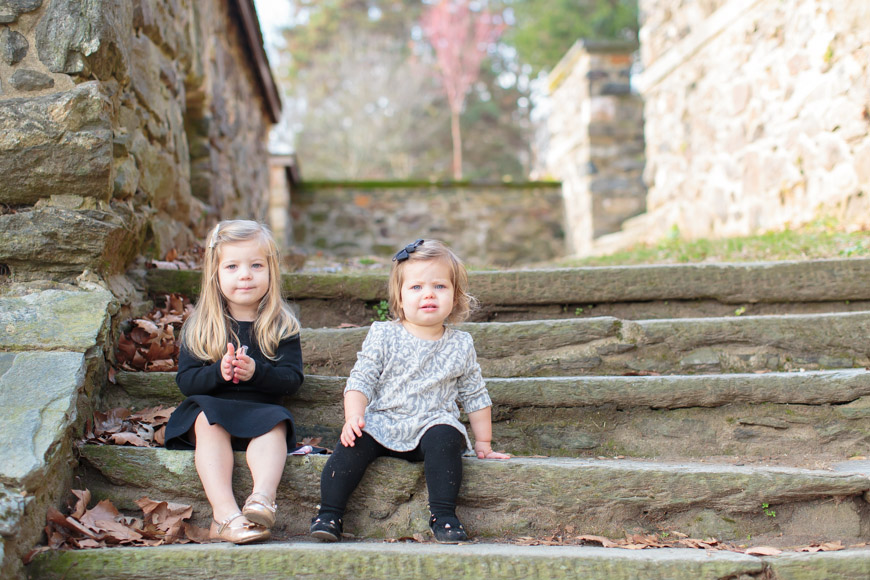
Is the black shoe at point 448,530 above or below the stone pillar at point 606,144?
below

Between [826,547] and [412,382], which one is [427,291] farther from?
[826,547]

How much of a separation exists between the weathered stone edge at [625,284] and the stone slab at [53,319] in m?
Answer: 0.91

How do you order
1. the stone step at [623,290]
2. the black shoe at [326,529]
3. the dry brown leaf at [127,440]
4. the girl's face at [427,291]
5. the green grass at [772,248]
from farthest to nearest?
the green grass at [772,248], the stone step at [623,290], the girl's face at [427,291], the dry brown leaf at [127,440], the black shoe at [326,529]

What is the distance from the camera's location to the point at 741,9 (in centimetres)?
552

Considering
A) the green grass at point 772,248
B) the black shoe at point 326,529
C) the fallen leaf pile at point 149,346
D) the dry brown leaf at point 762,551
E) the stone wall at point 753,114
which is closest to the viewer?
the dry brown leaf at point 762,551

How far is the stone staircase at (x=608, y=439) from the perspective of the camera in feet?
5.65

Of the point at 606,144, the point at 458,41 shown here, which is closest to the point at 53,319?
the point at 606,144

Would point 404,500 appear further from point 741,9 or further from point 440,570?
point 741,9

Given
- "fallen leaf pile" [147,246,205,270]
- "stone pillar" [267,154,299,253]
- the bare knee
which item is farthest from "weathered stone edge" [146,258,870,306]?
"stone pillar" [267,154,299,253]

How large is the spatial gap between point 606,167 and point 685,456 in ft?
21.5

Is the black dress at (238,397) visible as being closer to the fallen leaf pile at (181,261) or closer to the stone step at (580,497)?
the stone step at (580,497)

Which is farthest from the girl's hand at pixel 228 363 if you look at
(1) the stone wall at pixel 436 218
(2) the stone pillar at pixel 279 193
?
(1) the stone wall at pixel 436 218

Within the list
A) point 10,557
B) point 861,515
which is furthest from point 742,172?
point 10,557

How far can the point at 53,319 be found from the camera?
2.19 m
